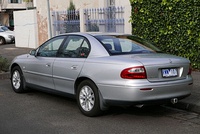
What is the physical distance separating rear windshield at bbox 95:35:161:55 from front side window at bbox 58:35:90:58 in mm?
302

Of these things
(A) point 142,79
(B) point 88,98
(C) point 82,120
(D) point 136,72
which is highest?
(D) point 136,72

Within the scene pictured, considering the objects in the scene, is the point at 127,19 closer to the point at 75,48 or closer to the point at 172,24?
the point at 172,24

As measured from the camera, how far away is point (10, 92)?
826 cm

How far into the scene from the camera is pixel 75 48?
644cm

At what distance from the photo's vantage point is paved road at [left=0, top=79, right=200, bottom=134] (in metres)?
5.27

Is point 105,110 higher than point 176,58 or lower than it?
lower

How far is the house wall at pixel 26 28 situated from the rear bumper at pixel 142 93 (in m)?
14.0

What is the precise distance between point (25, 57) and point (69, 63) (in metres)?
1.91

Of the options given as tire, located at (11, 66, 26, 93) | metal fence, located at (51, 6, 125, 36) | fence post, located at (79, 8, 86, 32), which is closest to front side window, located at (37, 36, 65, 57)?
tire, located at (11, 66, 26, 93)

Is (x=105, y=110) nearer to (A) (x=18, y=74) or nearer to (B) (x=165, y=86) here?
(B) (x=165, y=86)

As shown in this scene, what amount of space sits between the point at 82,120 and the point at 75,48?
56.1 inches

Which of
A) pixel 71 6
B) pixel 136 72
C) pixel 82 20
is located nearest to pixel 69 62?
pixel 136 72

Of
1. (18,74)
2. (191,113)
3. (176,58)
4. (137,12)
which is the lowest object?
(191,113)

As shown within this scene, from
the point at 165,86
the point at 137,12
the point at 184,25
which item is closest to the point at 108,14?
the point at 137,12
